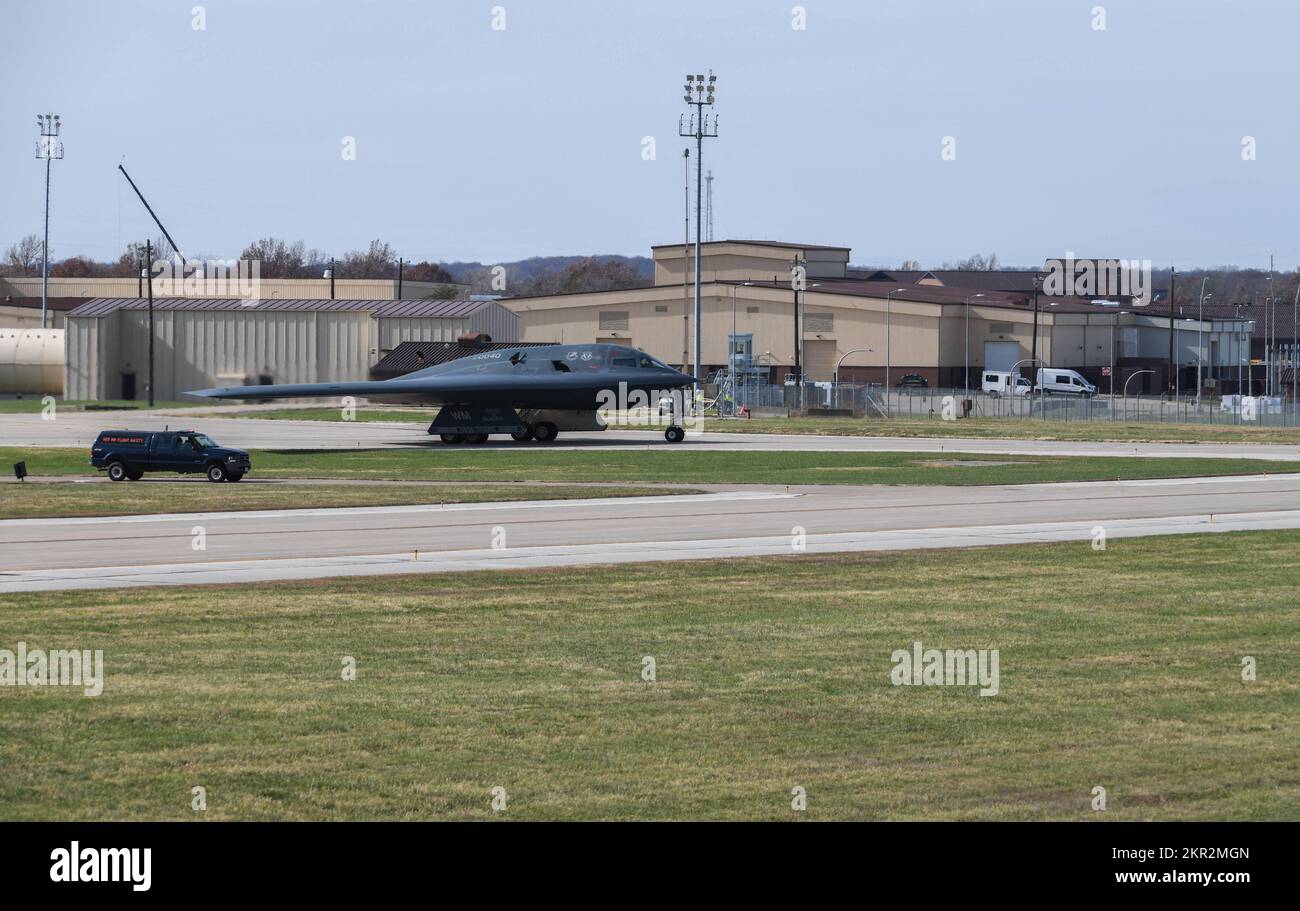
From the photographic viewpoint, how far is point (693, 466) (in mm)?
49125

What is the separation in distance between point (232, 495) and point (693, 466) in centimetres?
1642

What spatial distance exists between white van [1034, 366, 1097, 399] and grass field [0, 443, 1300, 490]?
64.6m

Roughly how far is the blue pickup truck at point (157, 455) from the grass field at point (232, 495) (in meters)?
0.88

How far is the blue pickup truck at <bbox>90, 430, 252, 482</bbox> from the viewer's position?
4356 centimetres

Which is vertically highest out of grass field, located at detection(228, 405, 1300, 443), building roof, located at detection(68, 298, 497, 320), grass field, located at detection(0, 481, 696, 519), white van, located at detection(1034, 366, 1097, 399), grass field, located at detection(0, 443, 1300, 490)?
building roof, located at detection(68, 298, 497, 320)

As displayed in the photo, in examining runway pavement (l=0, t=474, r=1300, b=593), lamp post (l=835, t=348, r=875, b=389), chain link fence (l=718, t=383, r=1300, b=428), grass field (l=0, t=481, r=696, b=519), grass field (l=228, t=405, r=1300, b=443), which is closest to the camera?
runway pavement (l=0, t=474, r=1300, b=593)

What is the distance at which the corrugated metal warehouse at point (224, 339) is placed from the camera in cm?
9444

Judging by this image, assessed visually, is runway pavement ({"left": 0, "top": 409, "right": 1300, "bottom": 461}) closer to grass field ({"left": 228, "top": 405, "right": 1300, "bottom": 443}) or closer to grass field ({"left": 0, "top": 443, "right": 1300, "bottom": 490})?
grass field ({"left": 228, "top": 405, "right": 1300, "bottom": 443})

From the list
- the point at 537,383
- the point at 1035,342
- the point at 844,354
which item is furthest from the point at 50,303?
the point at 537,383

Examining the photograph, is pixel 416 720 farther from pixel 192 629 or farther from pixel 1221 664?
pixel 1221 664

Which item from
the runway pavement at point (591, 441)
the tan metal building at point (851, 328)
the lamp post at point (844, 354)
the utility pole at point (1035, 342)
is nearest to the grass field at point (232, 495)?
the runway pavement at point (591, 441)

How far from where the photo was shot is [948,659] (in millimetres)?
16484

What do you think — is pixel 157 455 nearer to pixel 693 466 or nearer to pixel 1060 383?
pixel 693 466

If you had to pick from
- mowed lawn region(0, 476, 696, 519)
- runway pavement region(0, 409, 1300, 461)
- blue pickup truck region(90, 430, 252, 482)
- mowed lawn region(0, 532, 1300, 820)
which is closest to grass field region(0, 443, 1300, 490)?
blue pickup truck region(90, 430, 252, 482)
